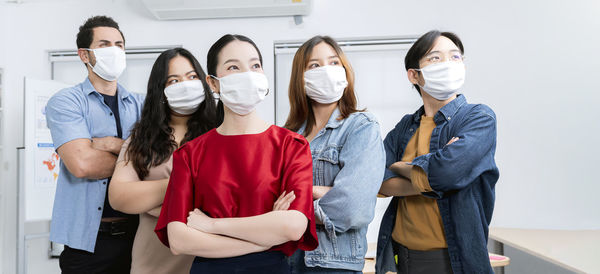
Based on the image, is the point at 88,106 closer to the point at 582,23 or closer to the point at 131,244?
the point at 131,244

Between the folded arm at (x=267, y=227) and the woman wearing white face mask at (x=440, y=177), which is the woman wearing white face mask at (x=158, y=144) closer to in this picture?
the folded arm at (x=267, y=227)

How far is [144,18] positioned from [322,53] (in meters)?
3.12

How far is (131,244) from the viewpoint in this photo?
66.0 inches

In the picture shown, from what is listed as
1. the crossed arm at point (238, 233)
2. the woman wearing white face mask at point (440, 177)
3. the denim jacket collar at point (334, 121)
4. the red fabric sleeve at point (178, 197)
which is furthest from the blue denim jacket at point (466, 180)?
the red fabric sleeve at point (178, 197)

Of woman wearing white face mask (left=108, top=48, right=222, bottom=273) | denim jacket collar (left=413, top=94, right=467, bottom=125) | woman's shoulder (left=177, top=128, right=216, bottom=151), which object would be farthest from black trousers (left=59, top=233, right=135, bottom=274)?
denim jacket collar (left=413, top=94, right=467, bottom=125)

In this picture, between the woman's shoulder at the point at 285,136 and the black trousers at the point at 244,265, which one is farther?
the woman's shoulder at the point at 285,136

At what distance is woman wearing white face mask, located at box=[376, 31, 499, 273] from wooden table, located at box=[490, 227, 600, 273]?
3.54 feet

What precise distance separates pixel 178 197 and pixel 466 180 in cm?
103

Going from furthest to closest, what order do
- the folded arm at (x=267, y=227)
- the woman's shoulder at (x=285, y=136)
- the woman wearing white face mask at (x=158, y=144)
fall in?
the woman wearing white face mask at (x=158, y=144), the woman's shoulder at (x=285, y=136), the folded arm at (x=267, y=227)

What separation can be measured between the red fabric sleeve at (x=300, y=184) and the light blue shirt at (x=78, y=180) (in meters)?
1.03

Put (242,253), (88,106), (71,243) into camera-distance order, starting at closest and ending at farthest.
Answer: (242,253), (71,243), (88,106)

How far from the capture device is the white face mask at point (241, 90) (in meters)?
1.20

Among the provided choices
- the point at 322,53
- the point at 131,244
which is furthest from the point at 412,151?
the point at 131,244

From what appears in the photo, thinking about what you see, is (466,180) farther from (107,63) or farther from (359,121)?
(107,63)
